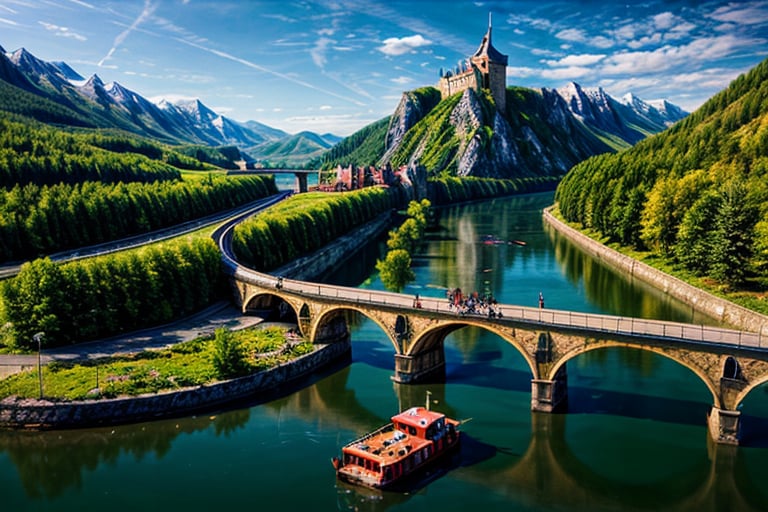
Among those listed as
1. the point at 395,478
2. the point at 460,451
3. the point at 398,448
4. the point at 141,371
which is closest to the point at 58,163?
the point at 141,371

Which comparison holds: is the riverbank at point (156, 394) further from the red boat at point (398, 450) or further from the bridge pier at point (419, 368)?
the red boat at point (398, 450)

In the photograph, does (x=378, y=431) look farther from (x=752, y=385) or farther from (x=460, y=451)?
(x=752, y=385)

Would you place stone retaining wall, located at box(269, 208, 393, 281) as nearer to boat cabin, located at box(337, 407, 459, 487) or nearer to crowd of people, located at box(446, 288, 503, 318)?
crowd of people, located at box(446, 288, 503, 318)

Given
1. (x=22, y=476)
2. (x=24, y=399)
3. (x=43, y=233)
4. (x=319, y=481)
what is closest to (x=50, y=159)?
(x=43, y=233)

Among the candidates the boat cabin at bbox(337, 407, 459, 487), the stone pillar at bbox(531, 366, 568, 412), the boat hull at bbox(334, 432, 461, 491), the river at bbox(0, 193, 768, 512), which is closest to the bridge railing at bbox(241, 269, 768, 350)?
the stone pillar at bbox(531, 366, 568, 412)

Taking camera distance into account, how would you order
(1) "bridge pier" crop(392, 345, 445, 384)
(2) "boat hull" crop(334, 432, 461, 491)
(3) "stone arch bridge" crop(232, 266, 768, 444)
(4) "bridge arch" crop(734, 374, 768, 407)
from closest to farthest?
1. (2) "boat hull" crop(334, 432, 461, 491)
2. (4) "bridge arch" crop(734, 374, 768, 407)
3. (3) "stone arch bridge" crop(232, 266, 768, 444)
4. (1) "bridge pier" crop(392, 345, 445, 384)

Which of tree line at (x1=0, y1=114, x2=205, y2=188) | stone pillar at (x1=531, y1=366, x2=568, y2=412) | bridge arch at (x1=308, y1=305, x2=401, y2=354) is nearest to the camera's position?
stone pillar at (x1=531, y1=366, x2=568, y2=412)
